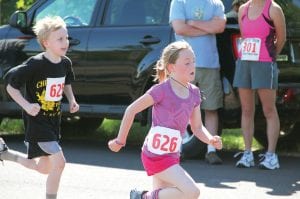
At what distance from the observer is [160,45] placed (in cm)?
848

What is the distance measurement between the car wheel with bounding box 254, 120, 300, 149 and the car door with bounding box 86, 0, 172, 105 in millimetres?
1534

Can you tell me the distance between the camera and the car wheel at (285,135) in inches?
365

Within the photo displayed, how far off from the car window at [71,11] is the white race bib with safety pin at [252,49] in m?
2.05

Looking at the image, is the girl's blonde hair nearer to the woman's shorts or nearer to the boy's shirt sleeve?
the woman's shorts

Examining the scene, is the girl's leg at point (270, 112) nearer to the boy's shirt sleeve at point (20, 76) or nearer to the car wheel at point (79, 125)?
the boy's shirt sleeve at point (20, 76)

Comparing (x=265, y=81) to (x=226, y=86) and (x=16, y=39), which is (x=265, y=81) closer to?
(x=226, y=86)

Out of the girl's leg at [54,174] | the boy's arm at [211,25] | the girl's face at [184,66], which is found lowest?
the girl's leg at [54,174]

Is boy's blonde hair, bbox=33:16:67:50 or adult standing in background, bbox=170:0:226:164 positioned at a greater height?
boy's blonde hair, bbox=33:16:67:50

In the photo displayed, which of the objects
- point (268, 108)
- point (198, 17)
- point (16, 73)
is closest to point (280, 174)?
point (268, 108)

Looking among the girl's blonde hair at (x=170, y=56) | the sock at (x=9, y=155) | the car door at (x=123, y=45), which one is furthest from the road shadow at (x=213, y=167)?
the girl's blonde hair at (x=170, y=56)

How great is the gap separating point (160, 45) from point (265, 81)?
1.18 meters

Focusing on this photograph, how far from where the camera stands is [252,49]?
26.2 ft

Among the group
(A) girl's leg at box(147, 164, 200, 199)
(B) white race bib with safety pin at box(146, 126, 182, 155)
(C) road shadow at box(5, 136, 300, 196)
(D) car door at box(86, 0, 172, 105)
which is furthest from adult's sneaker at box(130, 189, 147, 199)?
(D) car door at box(86, 0, 172, 105)

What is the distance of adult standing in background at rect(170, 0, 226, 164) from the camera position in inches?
324
